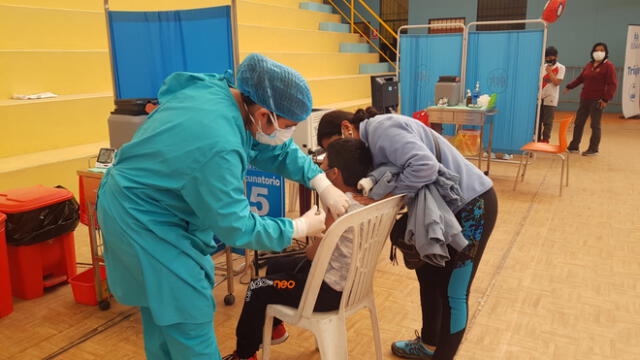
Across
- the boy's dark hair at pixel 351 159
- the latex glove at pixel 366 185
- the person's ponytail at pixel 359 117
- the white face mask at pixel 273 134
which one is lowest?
the latex glove at pixel 366 185

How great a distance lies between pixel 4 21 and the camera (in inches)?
176

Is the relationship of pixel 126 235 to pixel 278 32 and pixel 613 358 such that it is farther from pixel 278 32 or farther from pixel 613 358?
pixel 278 32

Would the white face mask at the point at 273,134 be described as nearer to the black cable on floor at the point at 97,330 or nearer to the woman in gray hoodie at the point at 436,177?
the woman in gray hoodie at the point at 436,177

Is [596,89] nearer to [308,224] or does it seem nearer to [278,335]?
[278,335]

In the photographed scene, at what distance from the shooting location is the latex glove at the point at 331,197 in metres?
1.65

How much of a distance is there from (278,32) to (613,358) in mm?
6684

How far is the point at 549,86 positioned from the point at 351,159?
531 cm

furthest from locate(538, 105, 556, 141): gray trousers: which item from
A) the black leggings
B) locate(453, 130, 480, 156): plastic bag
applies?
the black leggings

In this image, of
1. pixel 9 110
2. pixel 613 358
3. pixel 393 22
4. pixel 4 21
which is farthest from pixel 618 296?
pixel 393 22

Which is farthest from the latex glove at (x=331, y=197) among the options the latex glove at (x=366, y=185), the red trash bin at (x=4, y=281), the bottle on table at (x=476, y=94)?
the bottle on table at (x=476, y=94)

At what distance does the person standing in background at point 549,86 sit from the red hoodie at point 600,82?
1.39 feet

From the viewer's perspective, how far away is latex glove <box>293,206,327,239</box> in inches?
55.3

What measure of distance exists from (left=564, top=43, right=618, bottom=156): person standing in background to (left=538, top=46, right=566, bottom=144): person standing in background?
438 millimetres

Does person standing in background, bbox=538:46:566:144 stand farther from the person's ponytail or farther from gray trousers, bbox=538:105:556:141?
the person's ponytail
